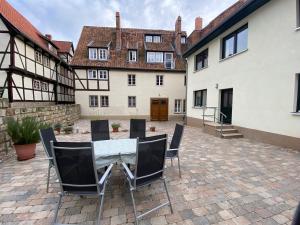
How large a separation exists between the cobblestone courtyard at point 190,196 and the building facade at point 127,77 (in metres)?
11.2

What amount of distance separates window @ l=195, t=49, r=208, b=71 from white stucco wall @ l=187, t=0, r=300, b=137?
2.17 m

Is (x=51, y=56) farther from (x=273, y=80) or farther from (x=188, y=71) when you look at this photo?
(x=273, y=80)

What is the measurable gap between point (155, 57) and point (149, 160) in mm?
15020

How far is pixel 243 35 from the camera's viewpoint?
7.45m

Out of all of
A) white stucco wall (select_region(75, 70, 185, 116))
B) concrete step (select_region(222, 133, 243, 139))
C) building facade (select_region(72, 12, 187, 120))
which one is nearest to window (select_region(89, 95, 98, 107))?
building facade (select_region(72, 12, 187, 120))

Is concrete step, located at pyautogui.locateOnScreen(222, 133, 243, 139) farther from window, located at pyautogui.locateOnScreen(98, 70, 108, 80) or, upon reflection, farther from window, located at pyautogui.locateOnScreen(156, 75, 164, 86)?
window, located at pyautogui.locateOnScreen(98, 70, 108, 80)

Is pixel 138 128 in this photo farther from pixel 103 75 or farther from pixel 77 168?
pixel 103 75

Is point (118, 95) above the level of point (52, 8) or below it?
below

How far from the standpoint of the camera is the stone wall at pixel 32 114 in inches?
198

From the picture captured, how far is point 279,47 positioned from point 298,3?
1.32 metres

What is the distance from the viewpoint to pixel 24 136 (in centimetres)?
446

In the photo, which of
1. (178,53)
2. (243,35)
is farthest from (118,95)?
(243,35)

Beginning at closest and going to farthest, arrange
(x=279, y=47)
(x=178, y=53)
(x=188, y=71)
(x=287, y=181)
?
(x=287, y=181) → (x=279, y=47) → (x=188, y=71) → (x=178, y=53)

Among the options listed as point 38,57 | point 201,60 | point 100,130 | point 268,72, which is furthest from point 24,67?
point 268,72
